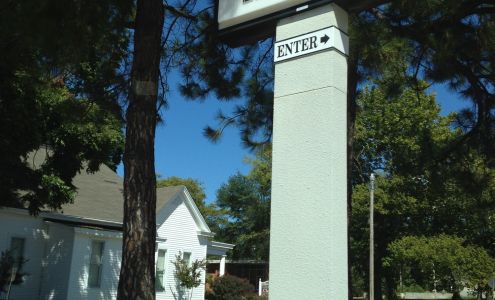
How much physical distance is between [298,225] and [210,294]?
25569 millimetres

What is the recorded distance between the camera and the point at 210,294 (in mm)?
28500

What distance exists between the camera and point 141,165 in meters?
6.97

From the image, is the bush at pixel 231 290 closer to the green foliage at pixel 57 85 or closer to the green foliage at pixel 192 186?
the green foliage at pixel 57 85

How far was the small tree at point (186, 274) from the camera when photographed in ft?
75.5

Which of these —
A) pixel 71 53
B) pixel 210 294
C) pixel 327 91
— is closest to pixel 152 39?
pixel 71 53

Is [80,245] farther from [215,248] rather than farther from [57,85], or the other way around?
[57,85]

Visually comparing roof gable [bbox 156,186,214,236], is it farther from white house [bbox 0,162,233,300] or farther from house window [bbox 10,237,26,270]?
house window [bbox 10,237,26,270]

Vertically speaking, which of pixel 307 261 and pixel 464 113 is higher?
pixel 464 113

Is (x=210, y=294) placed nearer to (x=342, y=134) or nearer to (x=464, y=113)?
(x=464, y=113)

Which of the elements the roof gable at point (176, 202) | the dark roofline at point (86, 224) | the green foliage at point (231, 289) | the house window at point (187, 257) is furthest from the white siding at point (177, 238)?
the dark roofline at point (86, 224)

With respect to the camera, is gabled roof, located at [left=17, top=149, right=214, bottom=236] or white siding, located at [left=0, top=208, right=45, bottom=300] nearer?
white siding, located at [left=0, top=208, right=45, bottom=300]

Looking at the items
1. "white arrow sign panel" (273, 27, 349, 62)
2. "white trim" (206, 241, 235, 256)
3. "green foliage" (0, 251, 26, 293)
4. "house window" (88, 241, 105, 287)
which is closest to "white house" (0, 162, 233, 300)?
"house window" (88, 241, 105, 287)

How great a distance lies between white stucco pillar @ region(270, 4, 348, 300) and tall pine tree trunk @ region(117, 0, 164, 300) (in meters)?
3.12

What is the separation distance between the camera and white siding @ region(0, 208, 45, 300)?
60.3 feet
